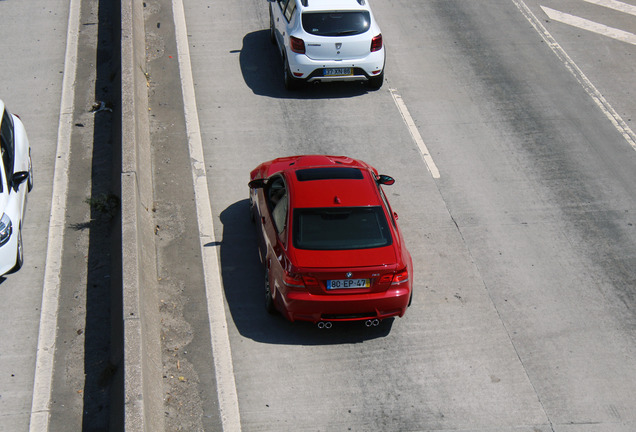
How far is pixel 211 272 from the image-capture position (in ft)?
33.9

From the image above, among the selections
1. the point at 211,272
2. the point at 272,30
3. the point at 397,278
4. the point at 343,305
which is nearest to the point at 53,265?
the point at 211,272

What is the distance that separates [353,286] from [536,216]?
12.4 ft

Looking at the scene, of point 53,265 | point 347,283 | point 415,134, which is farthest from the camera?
point 415,134

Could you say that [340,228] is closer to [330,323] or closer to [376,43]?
[330,323]

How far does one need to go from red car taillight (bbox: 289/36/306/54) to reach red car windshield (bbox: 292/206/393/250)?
18.5ft

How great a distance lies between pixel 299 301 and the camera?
353 inches

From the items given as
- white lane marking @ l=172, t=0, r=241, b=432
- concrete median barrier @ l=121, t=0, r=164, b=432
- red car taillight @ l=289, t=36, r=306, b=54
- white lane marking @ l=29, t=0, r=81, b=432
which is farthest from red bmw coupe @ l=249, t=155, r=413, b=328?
red car taillight @ l=289, t=36, r=306, b=54

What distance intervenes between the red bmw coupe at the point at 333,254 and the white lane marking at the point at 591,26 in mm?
9660

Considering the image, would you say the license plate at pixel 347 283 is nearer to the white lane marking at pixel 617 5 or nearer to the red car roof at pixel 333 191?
the red car roof at pixel 333 191

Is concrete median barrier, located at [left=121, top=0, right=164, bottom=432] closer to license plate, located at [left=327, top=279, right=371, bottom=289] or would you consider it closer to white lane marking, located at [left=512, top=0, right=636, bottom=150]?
license plate, located at [left=327, top=279, right=371, bottom=289]

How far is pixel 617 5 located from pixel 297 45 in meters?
8.42

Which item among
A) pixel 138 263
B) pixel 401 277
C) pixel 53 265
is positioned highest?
pixel 401 277

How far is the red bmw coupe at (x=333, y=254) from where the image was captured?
8.95m

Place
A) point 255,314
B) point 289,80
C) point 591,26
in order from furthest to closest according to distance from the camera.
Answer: point 591,26 < point 289,80 < point 255,314
